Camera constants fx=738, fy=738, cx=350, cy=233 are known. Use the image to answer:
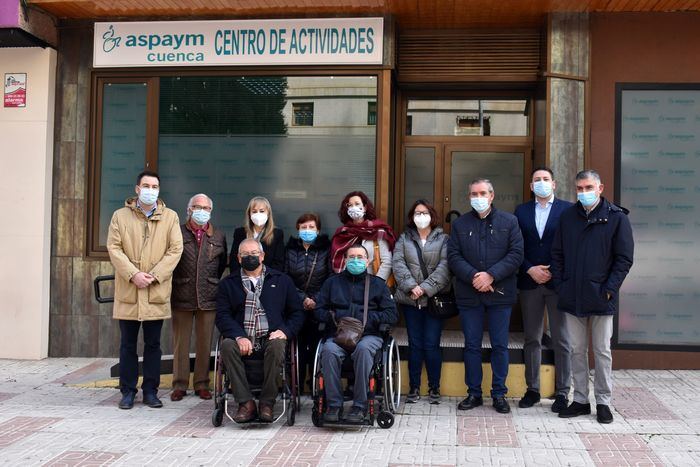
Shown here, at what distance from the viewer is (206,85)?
855 centimetres

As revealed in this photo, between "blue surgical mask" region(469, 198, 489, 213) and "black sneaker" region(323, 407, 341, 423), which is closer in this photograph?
"black sneaker" region(323, 407, 341, 423)

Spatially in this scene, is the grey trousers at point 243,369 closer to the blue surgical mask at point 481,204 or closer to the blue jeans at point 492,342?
the blue jeans at point 492,342

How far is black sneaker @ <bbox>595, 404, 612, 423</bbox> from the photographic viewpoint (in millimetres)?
5910

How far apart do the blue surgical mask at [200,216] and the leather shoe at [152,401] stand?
1601 millimetres

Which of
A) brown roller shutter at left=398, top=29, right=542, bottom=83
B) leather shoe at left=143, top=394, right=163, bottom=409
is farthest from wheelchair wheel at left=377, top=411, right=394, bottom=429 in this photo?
brown roller shutter at left=398, top=29, right=542, bottom=83

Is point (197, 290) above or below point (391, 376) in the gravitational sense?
above

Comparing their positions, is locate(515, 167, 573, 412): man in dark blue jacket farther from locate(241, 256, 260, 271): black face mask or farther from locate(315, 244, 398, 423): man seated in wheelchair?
locate(241, 256, 260, 271): black face mask

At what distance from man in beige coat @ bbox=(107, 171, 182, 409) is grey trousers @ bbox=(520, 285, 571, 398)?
315 centimetres

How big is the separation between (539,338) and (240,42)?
460 cm

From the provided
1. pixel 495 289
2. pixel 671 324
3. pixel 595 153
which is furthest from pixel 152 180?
pixel 671 324

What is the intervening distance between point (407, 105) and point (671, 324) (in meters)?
3.88

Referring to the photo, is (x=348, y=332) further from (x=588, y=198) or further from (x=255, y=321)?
(x=588, y=198)

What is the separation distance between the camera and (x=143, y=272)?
6383 millimetres

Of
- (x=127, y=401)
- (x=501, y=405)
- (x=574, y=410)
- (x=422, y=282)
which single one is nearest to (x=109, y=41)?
(x=127, y=401)
